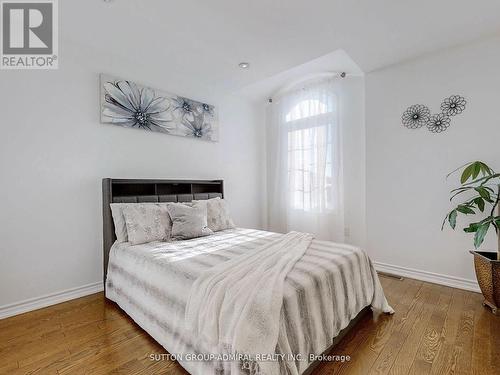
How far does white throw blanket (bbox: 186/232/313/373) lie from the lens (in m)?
1.16

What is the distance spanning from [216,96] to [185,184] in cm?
148

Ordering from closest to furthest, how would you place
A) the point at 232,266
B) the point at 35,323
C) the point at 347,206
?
1. the point at 232,266
2. the point at 35,323
3. the point at 347,206

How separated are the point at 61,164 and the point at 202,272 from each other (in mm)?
1893

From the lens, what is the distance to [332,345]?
1.63 m

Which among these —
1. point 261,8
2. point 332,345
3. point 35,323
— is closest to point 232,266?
point 332,345

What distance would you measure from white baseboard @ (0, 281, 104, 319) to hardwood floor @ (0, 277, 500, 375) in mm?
70

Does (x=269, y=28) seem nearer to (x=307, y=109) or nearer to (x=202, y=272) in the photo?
(x=307, y=109)

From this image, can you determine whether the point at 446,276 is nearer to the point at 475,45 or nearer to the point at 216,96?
the point at 475,45

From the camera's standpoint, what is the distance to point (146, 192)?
9.51 ft

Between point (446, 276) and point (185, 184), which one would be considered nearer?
point (446, 276)

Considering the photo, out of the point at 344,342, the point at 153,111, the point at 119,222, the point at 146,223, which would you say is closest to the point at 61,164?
the point at 119,222

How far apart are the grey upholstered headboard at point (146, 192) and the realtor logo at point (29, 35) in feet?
4.03

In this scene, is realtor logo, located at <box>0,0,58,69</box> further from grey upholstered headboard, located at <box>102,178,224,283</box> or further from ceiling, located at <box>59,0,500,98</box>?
grey upholstered headboard, located at <box>102,178,224,283</box>

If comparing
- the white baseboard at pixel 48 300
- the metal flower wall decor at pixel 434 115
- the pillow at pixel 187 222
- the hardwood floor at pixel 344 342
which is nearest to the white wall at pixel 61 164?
the white baseboard at pixel 48 300
